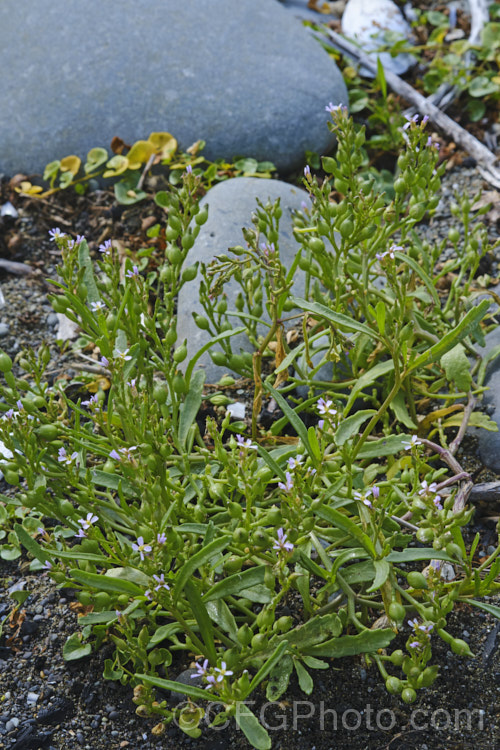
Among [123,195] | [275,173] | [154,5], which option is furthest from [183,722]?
[154,5]

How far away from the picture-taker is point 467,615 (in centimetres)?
237

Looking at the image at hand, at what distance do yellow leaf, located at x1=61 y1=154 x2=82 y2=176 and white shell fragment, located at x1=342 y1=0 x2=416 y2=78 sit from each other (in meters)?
1.89

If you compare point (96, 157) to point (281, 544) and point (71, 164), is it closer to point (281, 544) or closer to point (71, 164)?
point (71, 164)

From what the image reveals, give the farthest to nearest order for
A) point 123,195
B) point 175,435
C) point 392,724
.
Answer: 1. point 123,195
2. point 175,435
3. point 392,724

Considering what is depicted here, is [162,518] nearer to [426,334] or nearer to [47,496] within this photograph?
[47,496]

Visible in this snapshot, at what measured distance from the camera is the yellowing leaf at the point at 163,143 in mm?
3916

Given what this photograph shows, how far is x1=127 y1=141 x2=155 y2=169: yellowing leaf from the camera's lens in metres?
3.89

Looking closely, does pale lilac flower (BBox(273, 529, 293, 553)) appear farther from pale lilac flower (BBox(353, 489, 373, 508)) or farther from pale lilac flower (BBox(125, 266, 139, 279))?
pale lilac flower (BBox(125, 266, 139, 279))

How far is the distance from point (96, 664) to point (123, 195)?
237cm

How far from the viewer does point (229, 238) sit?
3287 mm

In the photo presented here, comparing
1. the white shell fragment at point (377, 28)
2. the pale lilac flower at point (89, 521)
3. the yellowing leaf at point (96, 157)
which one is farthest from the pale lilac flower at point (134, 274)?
the white shell fragment at point (377, 28)

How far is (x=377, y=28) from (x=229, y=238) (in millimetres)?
2377

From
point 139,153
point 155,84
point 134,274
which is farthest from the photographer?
point 155,84

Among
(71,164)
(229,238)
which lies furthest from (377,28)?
(229,238)
